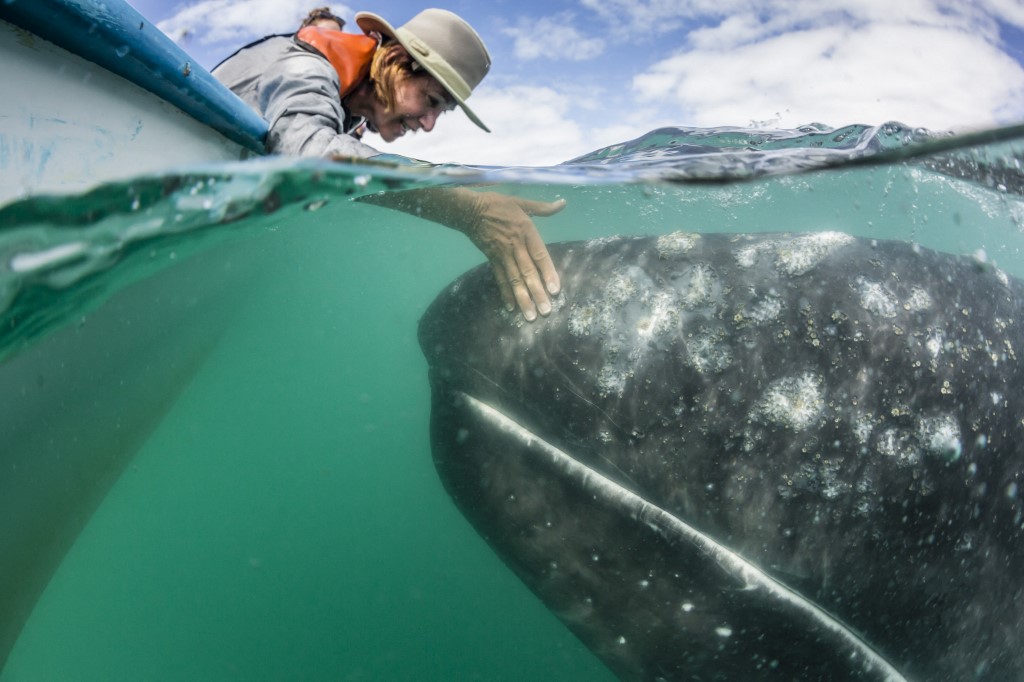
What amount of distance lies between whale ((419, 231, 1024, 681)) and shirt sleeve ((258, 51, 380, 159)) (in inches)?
62.4

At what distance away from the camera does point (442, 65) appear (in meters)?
4.54

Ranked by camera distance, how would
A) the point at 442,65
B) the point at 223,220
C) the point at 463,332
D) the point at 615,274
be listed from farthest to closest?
the point at 442,65
the point at 223,220
the point at 463,332
the point at 615,274

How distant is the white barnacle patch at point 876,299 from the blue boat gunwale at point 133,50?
11.0 ft

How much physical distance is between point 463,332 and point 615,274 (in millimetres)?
915

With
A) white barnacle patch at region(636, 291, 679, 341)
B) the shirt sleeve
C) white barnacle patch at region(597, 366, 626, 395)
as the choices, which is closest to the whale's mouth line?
white barnacle patch at region(597, 366, 626, 395)

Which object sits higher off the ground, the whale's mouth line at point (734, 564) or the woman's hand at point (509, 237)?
the woman's hand at point (509, 237)

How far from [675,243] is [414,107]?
2795mm

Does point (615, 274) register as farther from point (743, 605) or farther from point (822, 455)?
point (743, 605)

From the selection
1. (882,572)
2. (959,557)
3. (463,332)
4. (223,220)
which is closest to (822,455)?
(882,572)

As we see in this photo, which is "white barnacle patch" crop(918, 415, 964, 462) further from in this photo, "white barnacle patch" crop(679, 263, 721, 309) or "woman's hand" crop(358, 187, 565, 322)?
"woman's hand" crop(358, 187, 565, 322)

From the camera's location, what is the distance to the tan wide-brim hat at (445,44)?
4504 millimetres

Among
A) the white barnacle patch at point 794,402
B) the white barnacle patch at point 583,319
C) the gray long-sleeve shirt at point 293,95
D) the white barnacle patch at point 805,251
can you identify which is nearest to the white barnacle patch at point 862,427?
the white barnacle patch at point 794,402

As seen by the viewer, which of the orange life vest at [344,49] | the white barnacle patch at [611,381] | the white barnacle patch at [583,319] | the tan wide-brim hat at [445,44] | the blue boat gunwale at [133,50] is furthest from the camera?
the tan wide-brim hat at [445,44]

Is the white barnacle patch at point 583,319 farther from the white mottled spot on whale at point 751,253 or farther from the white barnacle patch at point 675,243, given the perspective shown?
the white mottled spot on whale at point 751,253
